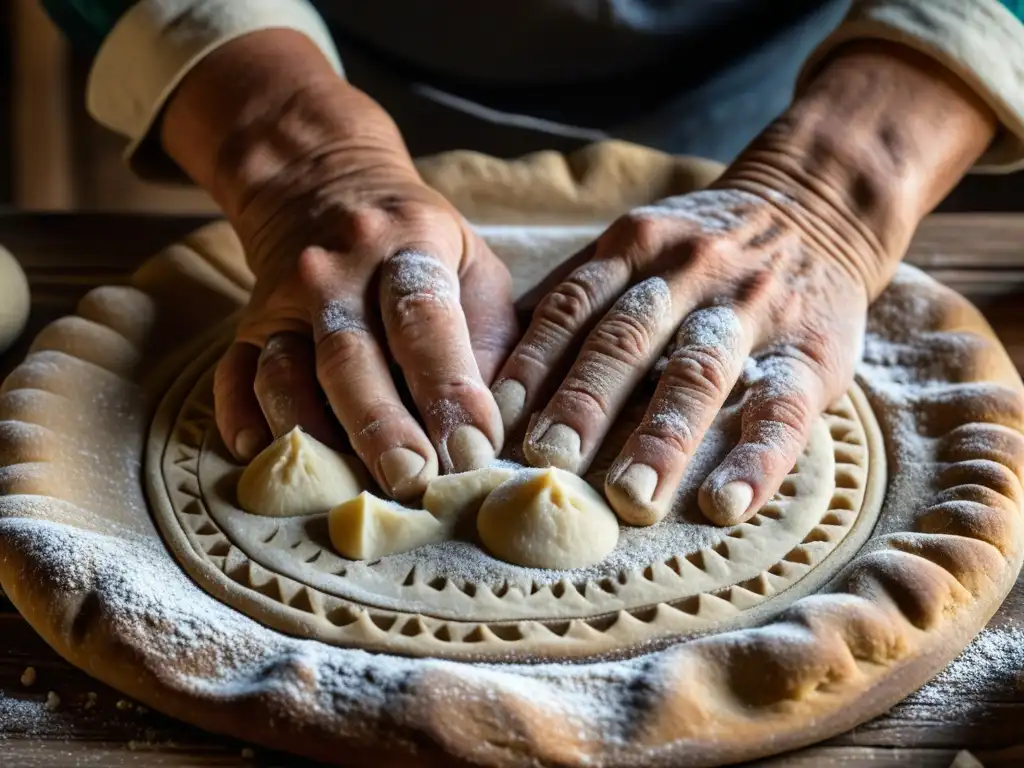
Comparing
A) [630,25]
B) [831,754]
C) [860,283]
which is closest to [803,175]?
[860,283]

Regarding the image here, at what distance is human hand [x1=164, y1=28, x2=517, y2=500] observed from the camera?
3.38ft

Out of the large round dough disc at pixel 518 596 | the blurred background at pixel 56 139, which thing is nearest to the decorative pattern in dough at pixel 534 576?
the large round dough disc at pixel 518 596

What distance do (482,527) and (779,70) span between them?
1165mm

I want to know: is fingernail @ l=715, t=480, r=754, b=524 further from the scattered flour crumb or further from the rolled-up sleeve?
the rolled-up sleeve

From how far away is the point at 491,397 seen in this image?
1.05m

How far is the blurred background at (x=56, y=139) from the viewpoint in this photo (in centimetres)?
263

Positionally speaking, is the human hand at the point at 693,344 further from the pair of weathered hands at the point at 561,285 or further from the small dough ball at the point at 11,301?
the small dough ball at the point at 11,301

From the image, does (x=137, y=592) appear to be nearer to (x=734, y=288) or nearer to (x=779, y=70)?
(x=734, y=288)

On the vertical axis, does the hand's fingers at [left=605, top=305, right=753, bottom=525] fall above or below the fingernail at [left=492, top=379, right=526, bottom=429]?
above

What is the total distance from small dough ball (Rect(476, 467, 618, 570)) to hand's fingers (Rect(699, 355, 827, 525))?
0.12 m

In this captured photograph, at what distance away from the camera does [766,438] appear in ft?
3.38

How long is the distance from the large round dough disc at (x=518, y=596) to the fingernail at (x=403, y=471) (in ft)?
0.24

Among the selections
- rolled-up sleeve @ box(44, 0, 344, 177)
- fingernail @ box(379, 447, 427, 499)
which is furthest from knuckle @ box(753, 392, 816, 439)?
rolled-up sleeve @ box(44, 0, 344, 177)

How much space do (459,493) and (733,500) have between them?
259 mm
